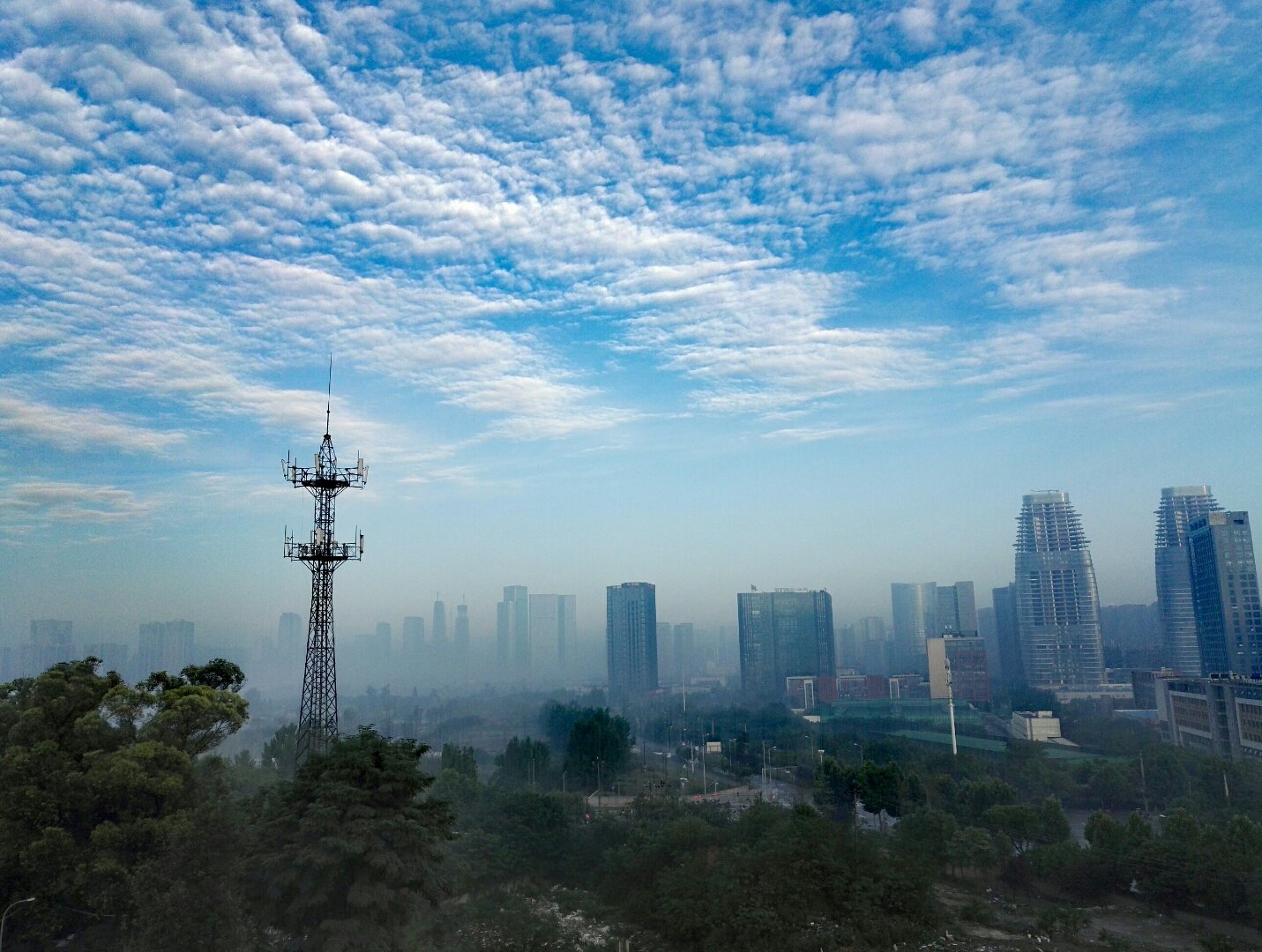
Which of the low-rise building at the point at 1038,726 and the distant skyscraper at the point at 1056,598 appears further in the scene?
the distant skyscraper at the point at 1056,598

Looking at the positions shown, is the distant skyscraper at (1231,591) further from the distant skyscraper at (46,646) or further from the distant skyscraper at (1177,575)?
the distant skyscraper at (46,646)

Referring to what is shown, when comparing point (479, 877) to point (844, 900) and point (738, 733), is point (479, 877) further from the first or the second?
point (738, 733)

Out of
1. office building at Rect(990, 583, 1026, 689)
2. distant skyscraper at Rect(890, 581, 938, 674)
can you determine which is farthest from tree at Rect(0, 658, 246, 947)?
distant skyscraper at Rect(890, 581, 938, 674)

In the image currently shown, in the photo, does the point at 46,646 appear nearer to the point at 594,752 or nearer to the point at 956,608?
the point at 594,752

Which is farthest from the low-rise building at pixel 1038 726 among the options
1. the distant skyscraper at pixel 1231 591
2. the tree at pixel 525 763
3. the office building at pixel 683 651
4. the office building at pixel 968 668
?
the office building at pixel 683 651

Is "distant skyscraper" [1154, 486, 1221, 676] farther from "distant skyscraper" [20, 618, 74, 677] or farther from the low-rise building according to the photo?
"distant skyscraper" [20, 618, 74, 677]

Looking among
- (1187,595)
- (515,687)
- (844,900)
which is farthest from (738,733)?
(515,687)
